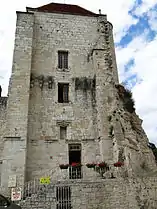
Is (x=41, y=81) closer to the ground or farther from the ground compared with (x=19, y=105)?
farther from the ground

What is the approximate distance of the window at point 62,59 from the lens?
19789 mm

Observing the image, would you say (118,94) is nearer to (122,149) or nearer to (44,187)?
(122,149)

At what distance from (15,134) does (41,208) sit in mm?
5304

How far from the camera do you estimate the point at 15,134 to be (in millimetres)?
16094

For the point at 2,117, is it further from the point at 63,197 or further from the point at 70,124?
the point at 63,197

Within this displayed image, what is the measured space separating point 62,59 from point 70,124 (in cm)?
534

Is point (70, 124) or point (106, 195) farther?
point (70, 124)

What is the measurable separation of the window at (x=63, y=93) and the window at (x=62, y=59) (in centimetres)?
154

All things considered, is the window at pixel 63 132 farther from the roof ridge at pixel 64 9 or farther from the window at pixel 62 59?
the roof ridge at pixel 64 9

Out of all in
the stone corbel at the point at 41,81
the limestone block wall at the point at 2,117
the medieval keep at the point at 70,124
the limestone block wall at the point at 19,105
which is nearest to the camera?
the medieval keep at the point at 70,124

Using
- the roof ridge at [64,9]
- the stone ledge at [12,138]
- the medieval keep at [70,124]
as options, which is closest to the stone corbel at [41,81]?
the medieval keep at [70,124]

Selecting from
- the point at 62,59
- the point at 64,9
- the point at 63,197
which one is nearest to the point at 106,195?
the point at 63,197

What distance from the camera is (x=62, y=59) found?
789 inches

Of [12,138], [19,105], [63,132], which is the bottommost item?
[12,138]
